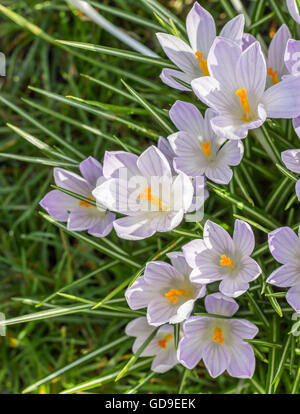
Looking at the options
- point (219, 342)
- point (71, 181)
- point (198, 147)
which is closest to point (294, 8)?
point (198, 147)

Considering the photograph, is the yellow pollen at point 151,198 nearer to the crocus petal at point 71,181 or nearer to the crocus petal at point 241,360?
the crocus petal at point 71,181

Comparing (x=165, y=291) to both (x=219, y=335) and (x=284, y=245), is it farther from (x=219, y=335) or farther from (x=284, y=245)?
(x=284, y=245)

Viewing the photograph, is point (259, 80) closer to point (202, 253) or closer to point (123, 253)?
point (202, 253)

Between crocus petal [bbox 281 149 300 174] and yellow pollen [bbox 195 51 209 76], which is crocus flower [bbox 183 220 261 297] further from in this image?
yellow pollen [bbox 195 51 209 76]

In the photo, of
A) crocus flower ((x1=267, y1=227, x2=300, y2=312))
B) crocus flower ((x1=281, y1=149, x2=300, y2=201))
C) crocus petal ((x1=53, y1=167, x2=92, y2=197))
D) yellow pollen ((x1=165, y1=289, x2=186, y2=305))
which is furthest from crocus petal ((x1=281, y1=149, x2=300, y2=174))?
crocus petal ((x1=53, y1=167, x2=92, y2=197))

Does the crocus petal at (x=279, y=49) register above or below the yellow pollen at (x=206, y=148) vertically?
above

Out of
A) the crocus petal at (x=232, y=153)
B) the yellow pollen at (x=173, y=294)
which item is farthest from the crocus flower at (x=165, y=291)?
the crocus petal at (x=232, y=153)

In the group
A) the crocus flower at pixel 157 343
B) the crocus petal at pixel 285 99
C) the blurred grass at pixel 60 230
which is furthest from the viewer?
the blurred grass at pixel 60 230
